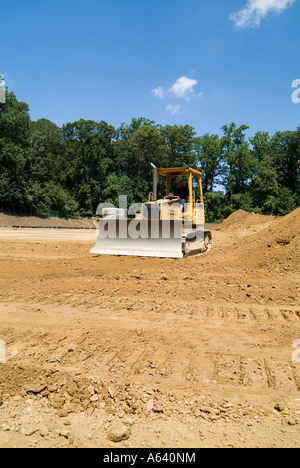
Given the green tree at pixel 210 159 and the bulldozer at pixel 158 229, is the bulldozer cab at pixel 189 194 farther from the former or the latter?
the green tree at pixel 210 159

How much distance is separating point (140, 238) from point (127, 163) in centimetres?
5120

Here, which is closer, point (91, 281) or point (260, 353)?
point (260, 353)

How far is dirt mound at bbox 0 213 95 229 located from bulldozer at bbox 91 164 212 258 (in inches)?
1132

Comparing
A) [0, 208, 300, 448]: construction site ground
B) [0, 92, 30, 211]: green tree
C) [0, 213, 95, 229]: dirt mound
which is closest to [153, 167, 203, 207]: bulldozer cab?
[0, 208, 300, 448]: construction site ground

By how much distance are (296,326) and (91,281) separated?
13.3 feet

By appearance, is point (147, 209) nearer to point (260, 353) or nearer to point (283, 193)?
point (260, 353)

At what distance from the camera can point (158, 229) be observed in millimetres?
9281

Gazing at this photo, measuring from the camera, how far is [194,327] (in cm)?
430

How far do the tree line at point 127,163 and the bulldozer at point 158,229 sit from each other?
35.7 m

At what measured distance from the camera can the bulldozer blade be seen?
350 inches

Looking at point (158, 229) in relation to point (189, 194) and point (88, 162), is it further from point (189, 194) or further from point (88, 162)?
point (88, 162)

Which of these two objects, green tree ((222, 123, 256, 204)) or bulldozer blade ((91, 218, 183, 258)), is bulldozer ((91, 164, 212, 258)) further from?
green tree ((222, 123, 256, 204))

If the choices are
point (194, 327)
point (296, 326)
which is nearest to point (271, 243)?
point (296, 326)
